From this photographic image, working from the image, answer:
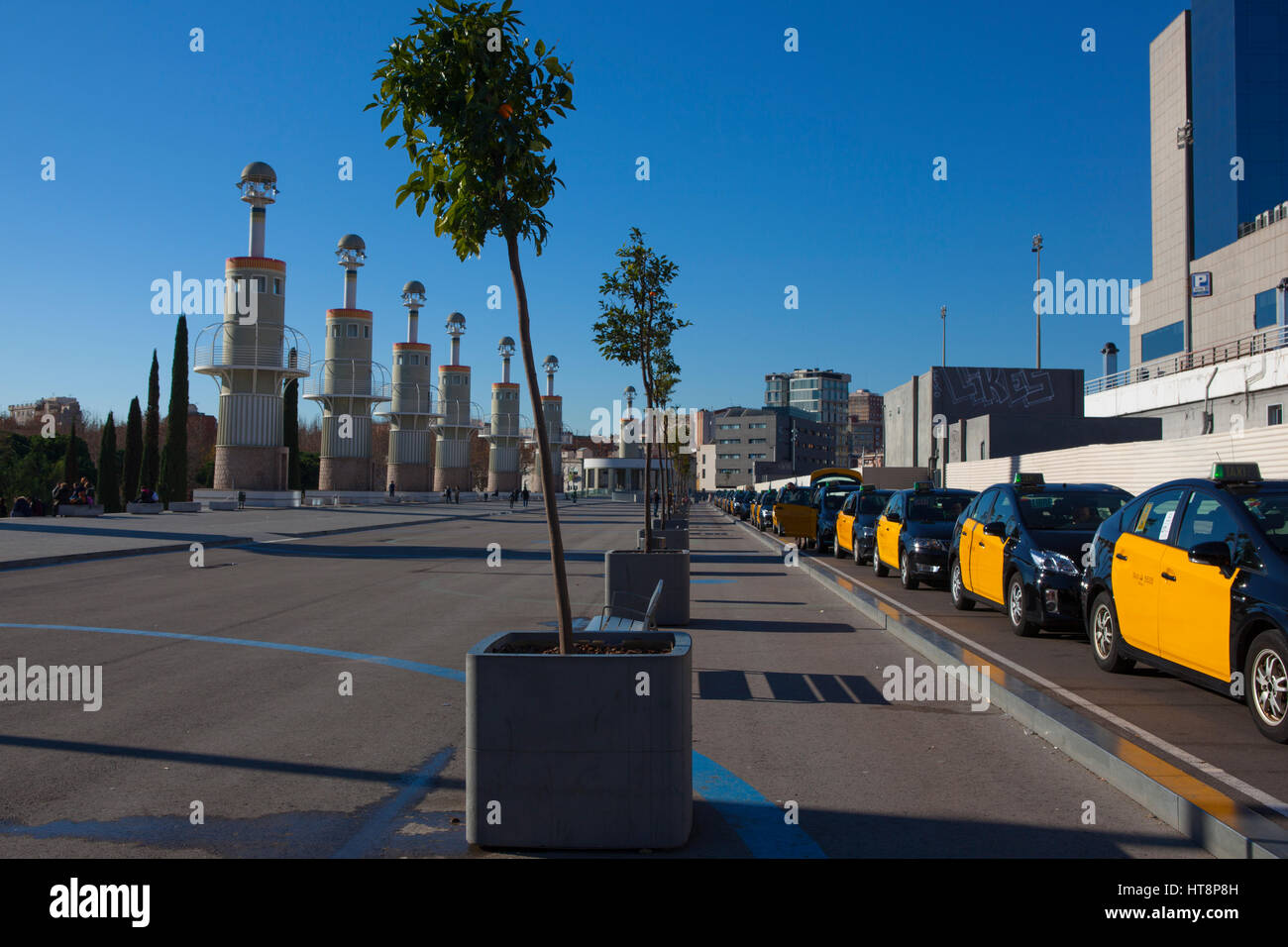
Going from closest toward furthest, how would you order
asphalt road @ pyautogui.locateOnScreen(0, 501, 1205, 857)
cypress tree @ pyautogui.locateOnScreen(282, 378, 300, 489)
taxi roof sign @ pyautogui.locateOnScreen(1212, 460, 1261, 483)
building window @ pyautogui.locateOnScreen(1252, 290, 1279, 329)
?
asphalt road @ pyautogui.locateOnScreen(0, 501, 1205, 857) → taxi roof sign @ pyautogui.locateOnScreen(1212, 460, 1261, 483) → building window @ pyautogui.locateOnScreen(1252, 290, 1279, 329) → cypress tree @ pyautogui.locateOnScreen(282, 378, 300, 489)

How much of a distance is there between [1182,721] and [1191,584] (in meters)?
0.94

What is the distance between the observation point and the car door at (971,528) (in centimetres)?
1238

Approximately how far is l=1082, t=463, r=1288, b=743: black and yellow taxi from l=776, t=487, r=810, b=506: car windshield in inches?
849

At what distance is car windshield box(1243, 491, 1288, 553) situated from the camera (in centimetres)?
660

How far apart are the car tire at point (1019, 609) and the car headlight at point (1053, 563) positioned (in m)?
0.33

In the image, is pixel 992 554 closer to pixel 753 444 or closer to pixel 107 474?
pixel 107 474

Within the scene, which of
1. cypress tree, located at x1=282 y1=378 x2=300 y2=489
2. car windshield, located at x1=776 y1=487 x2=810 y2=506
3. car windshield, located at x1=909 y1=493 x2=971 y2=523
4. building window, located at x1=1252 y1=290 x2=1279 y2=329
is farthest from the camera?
cypress tree, located at x1=282 y1=378 x2=300 y2=489

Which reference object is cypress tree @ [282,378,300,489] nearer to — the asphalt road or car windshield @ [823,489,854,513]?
Answer: car windshield @ [823,489,854,513]

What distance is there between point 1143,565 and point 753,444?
163469 millimetres

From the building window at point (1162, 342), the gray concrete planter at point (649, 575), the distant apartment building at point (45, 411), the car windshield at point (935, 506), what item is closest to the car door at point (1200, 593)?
the gray concrete planter at point (649, 575)

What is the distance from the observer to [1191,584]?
7.01 meters

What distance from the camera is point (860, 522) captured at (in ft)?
69.4

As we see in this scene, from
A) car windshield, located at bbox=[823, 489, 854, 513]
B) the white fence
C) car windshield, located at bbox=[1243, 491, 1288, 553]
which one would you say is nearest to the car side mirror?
car windshield, located at bbox=[1243, 491, 1288, 553]
